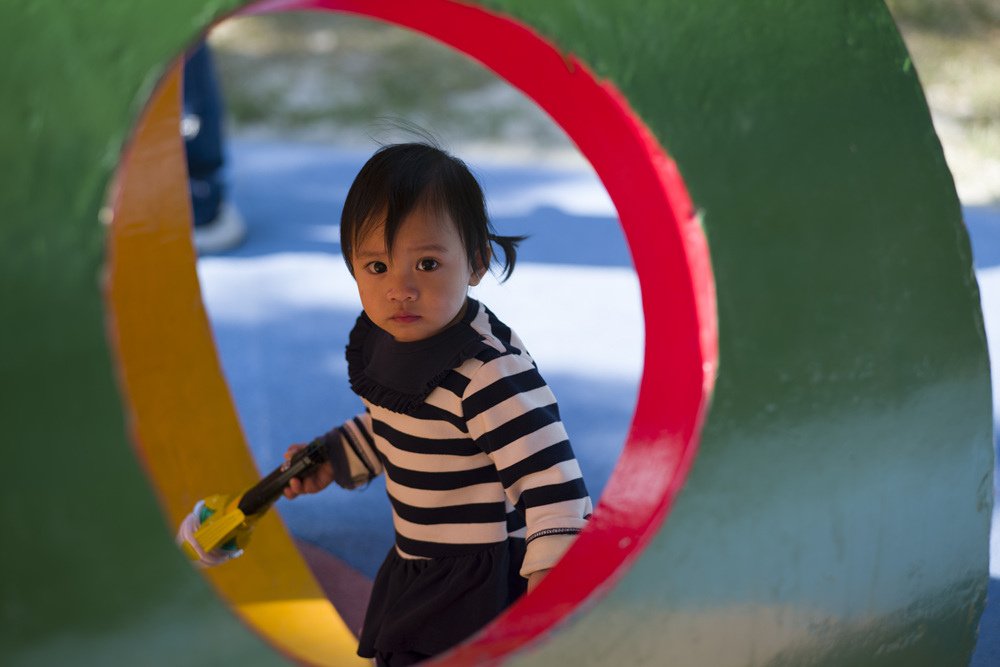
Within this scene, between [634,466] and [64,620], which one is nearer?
[64,620]

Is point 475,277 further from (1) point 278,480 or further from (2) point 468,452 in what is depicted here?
(1) point 278,480

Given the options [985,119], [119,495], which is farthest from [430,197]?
[985,119]

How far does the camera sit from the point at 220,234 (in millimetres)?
3465

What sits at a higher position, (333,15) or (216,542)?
(333,15)

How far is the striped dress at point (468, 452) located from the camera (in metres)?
1.36

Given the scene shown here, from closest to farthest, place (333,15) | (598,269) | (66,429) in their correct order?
(66,429) → (598,269) → (333,15)

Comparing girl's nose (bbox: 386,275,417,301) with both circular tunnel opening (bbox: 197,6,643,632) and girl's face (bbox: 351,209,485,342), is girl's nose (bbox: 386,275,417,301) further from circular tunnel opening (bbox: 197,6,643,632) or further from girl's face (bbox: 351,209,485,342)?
circular tunnel opening (bbox: 197,6,643,632)

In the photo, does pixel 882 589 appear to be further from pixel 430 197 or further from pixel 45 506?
pixel 45 506

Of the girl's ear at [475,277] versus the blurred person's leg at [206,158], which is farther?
the blurred person's leg at [206,158]

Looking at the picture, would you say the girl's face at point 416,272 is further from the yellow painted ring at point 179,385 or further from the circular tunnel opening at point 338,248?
the yellow painted ring at point 179,385

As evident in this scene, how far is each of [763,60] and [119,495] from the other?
2.17 ft

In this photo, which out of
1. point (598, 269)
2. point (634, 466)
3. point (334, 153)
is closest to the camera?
point (634, 466)

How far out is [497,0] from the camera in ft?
3.18

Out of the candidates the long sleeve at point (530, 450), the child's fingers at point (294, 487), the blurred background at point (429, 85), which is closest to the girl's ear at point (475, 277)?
the long sleeve at point (530, 450)
